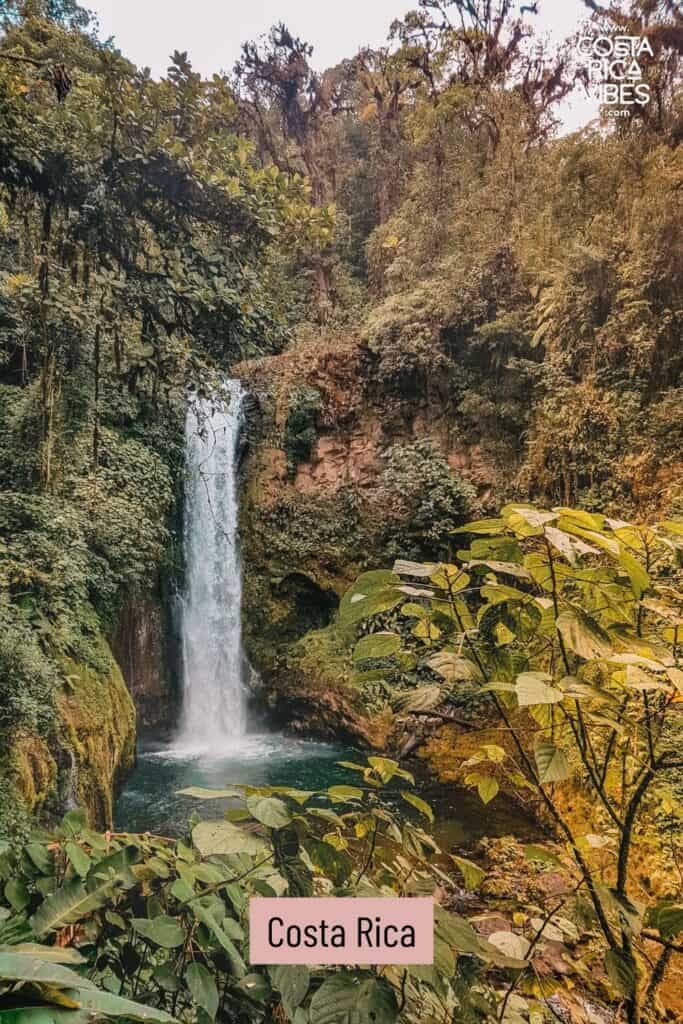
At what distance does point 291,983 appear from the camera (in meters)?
0.65

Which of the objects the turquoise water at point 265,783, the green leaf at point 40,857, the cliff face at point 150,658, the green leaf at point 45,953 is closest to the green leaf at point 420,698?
the green leaf at point 45,953

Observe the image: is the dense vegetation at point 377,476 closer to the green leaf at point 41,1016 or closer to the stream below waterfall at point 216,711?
the green leaf at point 41,1016

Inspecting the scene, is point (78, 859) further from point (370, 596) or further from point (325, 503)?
point (325, 503)

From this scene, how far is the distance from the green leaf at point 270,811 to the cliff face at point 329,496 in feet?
17.3

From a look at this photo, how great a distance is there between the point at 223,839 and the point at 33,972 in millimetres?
243

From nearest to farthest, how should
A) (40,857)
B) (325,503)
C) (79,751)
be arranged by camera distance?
(40,857) < (79,751) < (325,503)

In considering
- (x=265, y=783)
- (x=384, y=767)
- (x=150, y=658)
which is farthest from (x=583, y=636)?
(x=150, y=658)

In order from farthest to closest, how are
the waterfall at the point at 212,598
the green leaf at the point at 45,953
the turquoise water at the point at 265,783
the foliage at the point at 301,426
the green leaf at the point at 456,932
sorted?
the foliage at the point at 301,426
the waterfall at the point at 212,598
the turquoise water at the point at 265,783
the green leaf at the point at 456,932
the green leaf at the point at 45,953

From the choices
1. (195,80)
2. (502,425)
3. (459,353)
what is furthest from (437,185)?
(195,80)

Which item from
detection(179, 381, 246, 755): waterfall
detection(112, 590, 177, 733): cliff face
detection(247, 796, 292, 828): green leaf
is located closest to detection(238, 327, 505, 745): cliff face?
detection(179, 381, 246, 755): waterfall

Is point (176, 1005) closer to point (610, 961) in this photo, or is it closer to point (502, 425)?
point (610, 961)

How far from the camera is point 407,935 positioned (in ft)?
2.19

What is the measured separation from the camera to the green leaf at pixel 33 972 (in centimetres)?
46

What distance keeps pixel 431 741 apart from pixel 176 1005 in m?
4.79
